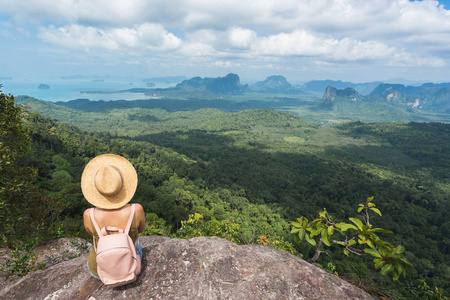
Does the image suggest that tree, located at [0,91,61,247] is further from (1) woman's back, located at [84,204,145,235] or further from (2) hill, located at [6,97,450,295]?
(1) woman's back, located at [84,204,145,235]

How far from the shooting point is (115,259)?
2.82m

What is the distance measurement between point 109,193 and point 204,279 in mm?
2094

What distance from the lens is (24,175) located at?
593 centimetres

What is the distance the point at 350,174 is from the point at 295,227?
9663cm

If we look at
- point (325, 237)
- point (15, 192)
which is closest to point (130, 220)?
point (325, 237)

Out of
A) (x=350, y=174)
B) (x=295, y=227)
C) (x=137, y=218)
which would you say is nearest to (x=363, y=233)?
(x=295, y=227)

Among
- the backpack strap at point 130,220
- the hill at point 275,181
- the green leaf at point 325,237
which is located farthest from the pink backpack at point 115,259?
the hill at point 275,181

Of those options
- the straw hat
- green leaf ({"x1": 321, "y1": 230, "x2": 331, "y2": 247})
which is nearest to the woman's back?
the straw hat

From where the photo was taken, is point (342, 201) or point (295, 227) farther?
point (342, 201)

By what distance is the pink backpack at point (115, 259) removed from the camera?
2.82m

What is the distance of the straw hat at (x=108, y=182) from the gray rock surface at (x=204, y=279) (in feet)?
4.50

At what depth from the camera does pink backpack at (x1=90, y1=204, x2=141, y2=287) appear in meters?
2.82

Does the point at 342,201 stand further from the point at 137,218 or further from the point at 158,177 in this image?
the point at 137,218

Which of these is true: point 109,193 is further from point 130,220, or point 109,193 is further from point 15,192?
point 15,192
